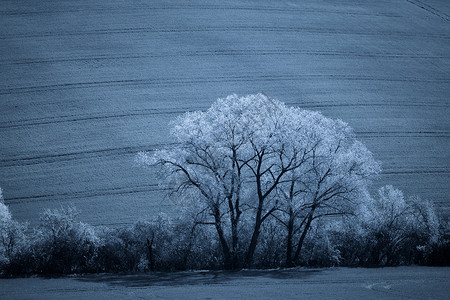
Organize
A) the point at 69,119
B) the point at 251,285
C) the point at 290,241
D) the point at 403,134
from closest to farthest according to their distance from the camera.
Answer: the point at 251,285
the point at 290,241
the point at 69,119
the point at 403,134

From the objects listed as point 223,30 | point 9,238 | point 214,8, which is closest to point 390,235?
point 9,238

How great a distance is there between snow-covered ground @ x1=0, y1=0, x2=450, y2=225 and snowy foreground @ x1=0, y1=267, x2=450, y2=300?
343 inches

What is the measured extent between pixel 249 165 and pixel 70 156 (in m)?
15.7

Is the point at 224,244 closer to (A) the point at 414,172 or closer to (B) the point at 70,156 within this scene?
(B) the point at 70,156

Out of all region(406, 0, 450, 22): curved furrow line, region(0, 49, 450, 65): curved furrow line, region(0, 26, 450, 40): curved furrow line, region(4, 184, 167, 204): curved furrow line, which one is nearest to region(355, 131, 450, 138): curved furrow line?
region(0, 49, 450, 65): curved furrow line

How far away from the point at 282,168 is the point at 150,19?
109ft

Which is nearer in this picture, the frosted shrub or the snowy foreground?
the snowy foreground

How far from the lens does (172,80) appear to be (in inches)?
1818

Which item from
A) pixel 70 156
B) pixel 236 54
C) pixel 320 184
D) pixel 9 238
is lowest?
pixel 9 238

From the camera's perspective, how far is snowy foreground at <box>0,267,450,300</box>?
18453 mm

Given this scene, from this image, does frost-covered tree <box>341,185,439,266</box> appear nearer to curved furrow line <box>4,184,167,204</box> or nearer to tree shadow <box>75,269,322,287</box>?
tree shadow <box>75,269,322,287</box>

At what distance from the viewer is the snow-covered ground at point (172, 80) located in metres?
35.0

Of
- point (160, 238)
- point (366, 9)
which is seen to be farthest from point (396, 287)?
point (366, 9)

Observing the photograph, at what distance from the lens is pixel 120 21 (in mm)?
53781
